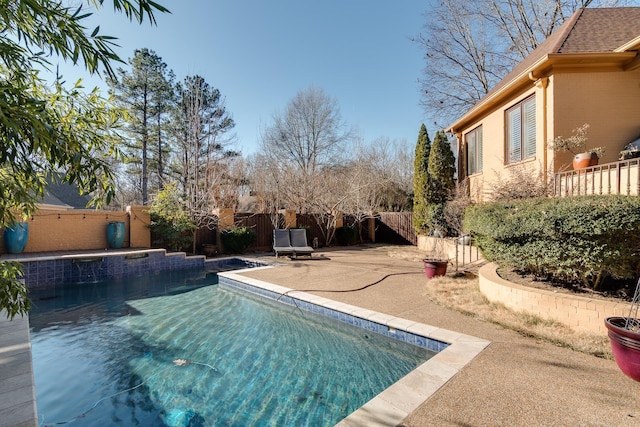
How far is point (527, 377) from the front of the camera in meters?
3.33

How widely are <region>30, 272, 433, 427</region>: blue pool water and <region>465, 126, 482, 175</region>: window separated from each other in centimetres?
905

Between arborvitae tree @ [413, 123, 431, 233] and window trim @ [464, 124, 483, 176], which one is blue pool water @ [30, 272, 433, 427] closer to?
window trim @ [464, 124, 483, 176]

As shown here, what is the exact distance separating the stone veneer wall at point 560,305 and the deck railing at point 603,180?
209 cm

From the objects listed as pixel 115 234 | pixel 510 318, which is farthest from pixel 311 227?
pixel 510 318

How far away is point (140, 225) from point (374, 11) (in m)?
13.4

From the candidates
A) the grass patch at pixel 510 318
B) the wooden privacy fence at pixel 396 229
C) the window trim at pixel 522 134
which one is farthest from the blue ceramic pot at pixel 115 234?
the window trim at pixel 522 134

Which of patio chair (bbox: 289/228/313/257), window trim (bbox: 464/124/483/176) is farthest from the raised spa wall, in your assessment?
window trim (bbox: 464/124/483/176)

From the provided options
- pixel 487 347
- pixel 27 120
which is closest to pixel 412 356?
pixel 487 347

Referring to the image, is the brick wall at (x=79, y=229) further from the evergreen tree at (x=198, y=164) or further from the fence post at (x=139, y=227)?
the evergreen tree at (x=198, y=164)

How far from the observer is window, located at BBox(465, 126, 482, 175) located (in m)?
11.4

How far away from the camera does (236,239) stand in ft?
44.4

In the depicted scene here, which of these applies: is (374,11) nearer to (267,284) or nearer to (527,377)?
(267,284)

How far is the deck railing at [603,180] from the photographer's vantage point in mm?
5445

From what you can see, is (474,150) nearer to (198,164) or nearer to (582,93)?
(582,93)
